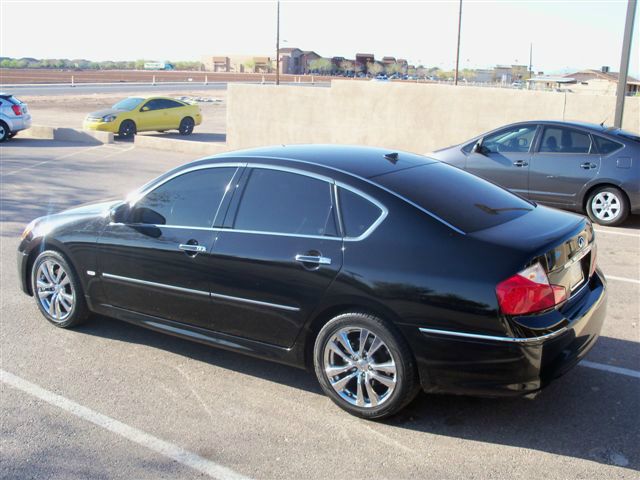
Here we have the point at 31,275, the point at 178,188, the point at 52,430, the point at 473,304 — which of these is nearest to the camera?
the point at 473,304

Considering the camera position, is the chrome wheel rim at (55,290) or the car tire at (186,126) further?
the car tire at (186,126)

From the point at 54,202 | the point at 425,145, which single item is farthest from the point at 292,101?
the point at 54,202

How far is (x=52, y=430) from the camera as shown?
430cm

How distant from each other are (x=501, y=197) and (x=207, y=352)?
255 centimetres

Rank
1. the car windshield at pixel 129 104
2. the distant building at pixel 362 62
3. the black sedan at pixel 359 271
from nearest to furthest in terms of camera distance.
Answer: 1. the black sedan at pixel 359 271
2. the car windshield at pixel 129 104
3. the distant building at pixel 362 62

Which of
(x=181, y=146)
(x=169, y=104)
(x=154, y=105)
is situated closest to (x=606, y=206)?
(x=181, y=146)

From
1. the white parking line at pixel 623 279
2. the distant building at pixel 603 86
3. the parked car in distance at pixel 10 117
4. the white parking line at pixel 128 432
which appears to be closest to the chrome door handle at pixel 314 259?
the white parking line at pixel 128 432

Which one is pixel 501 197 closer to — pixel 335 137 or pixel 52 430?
pixel 52 430

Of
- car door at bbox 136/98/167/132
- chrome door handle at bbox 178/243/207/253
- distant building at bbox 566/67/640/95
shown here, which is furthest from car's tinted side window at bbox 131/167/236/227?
car door at bbox 136/98/167/132

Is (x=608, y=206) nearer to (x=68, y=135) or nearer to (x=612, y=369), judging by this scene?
(x=612, y=369)

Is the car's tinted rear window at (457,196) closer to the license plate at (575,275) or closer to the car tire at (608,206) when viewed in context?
the license plate at (575,275)

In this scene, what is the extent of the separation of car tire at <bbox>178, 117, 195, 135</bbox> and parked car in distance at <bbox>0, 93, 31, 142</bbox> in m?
5.69

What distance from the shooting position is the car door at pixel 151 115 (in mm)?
24391

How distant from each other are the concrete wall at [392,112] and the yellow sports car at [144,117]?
566cm
